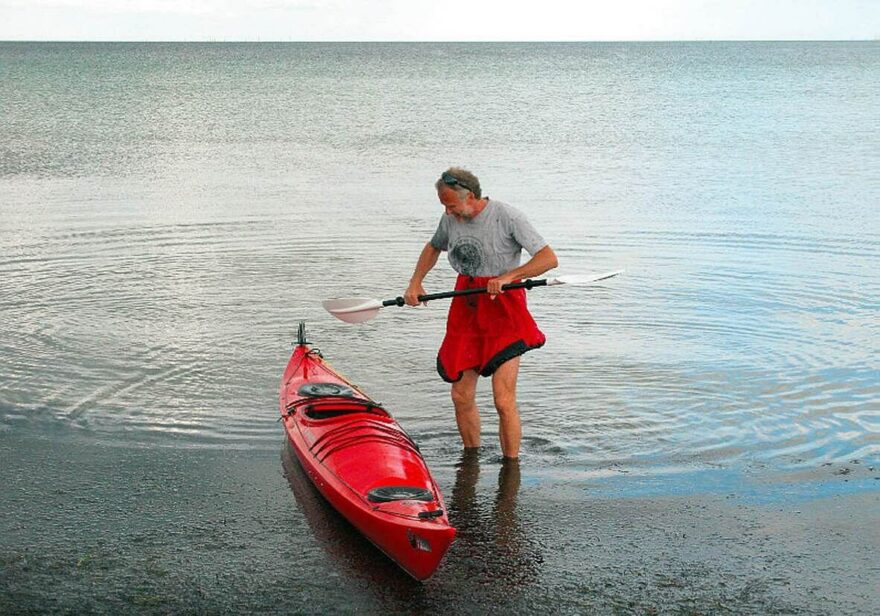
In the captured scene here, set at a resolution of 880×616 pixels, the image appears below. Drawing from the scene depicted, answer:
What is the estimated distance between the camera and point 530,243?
7.10 m

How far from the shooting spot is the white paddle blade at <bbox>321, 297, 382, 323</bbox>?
28.7 ft

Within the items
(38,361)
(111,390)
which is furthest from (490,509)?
(38,361)

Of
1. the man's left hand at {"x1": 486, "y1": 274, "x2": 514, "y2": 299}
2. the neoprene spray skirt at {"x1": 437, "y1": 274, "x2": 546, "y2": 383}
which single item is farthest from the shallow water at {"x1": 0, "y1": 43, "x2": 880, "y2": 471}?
the man's left hand at {"x1": 486, "y1": 274, "x2": 514, "y2": 299}

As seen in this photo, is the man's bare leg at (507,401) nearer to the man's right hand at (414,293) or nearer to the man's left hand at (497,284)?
the man's left hand at (497,284)

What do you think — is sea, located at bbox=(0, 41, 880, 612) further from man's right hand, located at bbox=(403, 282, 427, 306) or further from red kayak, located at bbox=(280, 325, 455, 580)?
man's right hand, located at bbox=(403, 282, 427, 306)

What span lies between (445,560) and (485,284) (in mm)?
1821

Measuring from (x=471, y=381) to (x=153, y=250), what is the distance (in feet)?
30.7

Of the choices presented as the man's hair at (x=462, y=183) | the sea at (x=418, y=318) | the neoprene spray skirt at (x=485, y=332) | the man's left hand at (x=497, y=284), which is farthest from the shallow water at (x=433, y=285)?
the man's hair at (x=462, y=183)

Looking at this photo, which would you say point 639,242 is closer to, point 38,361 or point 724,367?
point 724,367

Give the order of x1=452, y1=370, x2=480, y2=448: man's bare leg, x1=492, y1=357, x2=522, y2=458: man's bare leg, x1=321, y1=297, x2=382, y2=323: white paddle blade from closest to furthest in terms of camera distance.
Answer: x1=492, y1=357, x2=522, y2=458: man's bare leg, x1=452, y1=370, x2=480, y2=448: man's bare leg, x1=321, y1=297, x2=382, y2=323: white paddle blade

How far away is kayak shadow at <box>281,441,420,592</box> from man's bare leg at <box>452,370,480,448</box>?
106 cm

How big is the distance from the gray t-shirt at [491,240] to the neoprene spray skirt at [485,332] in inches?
3.8

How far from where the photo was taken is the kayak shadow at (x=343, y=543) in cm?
597

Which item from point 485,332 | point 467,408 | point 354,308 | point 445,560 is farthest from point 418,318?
point 445,560
